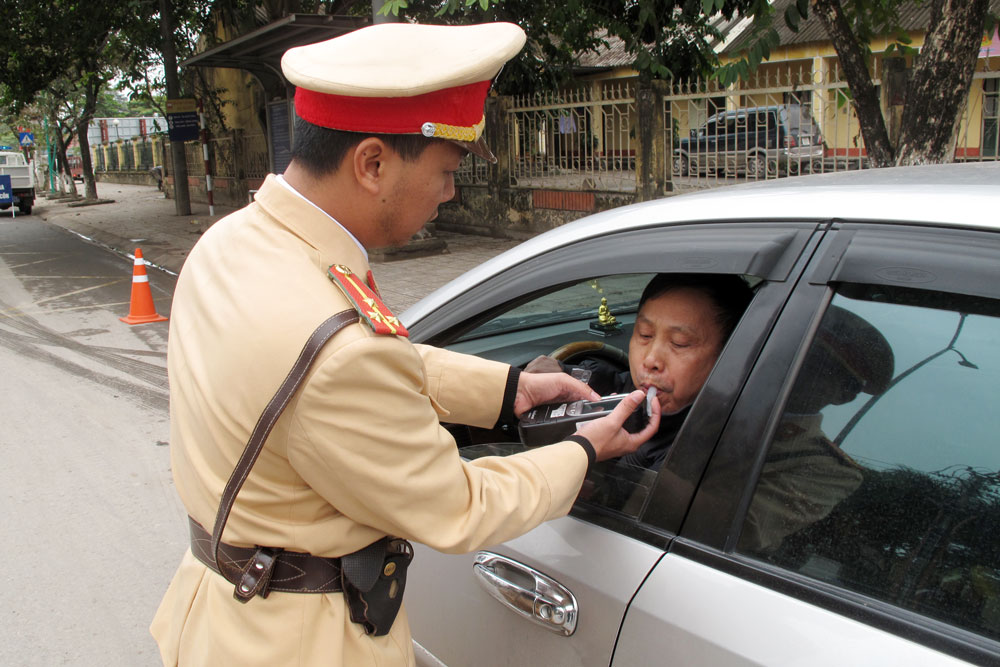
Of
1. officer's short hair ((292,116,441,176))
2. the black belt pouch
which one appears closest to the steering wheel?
→ the black belt pouch

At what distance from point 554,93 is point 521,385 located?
1068cm

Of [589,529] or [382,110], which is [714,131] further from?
[382,110]

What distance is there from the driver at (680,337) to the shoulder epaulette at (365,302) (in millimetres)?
752

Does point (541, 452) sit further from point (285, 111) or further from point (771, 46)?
point (285, 111)

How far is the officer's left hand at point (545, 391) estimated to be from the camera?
190 cm

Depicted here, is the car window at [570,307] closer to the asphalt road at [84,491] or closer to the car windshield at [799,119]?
the asphalt road at [84,491]

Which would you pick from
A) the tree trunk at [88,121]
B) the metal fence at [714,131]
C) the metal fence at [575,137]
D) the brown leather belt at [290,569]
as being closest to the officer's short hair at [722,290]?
the brown leather belt at [290,569]

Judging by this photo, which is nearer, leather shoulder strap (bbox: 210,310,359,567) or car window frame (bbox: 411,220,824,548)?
leather shoulder strap (bbox: 210,310,359,567)

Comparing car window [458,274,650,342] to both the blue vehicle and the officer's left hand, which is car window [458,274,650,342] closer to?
the officer's left hand

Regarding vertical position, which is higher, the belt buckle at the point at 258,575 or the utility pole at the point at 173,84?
the utility pole at the point at 173,84

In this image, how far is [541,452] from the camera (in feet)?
4.75

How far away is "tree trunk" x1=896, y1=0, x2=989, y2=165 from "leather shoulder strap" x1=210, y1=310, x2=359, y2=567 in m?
5.26

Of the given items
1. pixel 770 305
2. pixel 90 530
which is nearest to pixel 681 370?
pixel 770 305

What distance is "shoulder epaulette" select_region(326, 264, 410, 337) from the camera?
4.06 ft
